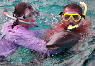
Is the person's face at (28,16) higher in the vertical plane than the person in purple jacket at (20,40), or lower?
higher

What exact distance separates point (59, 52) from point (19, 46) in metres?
1.11

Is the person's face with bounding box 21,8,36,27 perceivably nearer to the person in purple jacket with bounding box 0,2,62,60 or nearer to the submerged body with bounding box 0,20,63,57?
the person in purple jacket with bounding box 0,2,62,60

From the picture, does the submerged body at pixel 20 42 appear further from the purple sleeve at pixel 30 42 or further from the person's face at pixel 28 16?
the person's face at pixel 28 16

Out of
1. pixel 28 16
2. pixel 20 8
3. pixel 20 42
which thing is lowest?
pixel 20 42

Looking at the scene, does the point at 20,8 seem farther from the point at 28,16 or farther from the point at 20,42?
the point at 20,42

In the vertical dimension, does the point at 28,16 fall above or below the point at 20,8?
below

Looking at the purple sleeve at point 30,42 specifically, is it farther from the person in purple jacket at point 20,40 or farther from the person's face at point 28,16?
the person's face at point 28,16

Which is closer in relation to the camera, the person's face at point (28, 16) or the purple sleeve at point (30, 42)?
the purple sleeve at point (30, 42)

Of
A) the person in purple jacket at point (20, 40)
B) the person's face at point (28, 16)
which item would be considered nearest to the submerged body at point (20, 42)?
the person in purple jacket at point (20, 40)

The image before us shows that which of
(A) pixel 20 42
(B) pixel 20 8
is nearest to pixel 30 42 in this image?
(A) pixel 20 42

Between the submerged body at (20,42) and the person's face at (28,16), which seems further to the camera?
the person's face at (28,16)

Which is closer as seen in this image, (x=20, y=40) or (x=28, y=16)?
(x=20, y=40)

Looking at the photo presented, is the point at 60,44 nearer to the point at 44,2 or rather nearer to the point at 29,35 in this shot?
the point at 29,35

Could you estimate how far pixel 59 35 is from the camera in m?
4.25
